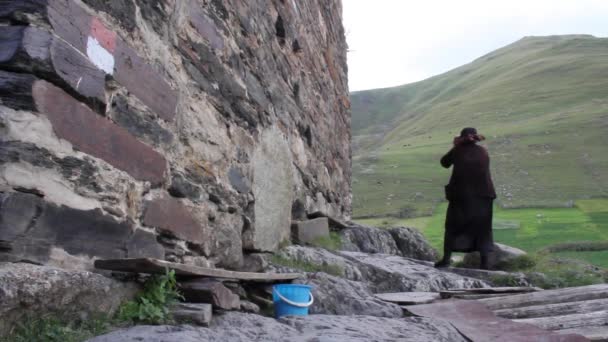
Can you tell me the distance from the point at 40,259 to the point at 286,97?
3.63 metres

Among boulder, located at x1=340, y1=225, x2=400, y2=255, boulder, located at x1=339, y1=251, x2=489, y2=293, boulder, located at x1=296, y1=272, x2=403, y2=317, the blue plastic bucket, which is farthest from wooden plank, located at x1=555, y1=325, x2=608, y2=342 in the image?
boulder, located at x1=340, y1=225, x2=400, y2=255

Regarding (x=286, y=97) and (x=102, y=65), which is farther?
(x=286, y=97)

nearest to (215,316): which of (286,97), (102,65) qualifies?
(102,65)

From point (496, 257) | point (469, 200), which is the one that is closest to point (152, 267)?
point (469, 200)

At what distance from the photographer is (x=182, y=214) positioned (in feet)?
10.3

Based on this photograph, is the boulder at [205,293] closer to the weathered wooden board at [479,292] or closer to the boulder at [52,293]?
the boulder at [52,293]

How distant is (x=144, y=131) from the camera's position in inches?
112

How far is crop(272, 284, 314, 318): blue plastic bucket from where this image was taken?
3086 millimetres

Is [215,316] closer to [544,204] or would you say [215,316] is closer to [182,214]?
[182,214]

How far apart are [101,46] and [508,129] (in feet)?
148

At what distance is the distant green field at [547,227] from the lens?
1162 centimetres

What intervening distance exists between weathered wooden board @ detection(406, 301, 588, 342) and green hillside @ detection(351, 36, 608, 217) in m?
18.4

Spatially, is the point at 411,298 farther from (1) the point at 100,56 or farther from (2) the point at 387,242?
(2) the point at 387,242

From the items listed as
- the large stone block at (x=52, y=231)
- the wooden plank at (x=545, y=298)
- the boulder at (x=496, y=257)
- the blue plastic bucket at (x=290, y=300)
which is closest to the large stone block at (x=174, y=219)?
the large stone block at (x=52, y=231)
